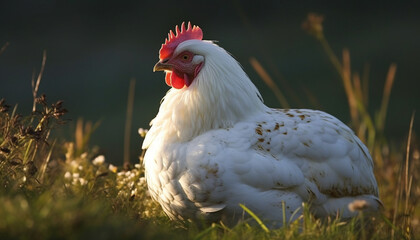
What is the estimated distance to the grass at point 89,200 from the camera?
90.9 inches

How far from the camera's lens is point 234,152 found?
3814mm

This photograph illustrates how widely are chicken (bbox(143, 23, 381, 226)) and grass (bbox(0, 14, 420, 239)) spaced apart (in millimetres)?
153

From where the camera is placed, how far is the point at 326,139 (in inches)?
163

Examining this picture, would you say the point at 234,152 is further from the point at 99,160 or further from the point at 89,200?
the point at 99,160

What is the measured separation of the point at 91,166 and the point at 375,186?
2148 millimetres

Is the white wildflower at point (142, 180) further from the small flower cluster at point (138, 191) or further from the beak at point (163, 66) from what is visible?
the beak at point (163, 66)

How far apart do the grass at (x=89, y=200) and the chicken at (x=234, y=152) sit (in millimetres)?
153

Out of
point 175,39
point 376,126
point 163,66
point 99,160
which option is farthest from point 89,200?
point 376,126

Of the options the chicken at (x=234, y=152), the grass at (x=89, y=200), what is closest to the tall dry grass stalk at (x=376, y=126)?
the grass at (x=89, y=200)

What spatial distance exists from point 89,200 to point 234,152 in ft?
2.94

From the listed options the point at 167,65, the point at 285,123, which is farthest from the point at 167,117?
the point at 285,123

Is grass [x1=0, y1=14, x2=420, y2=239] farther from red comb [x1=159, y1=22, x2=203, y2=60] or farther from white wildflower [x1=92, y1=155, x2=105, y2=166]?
red comb [x1=159, y1=22, x2=203, y2=60]

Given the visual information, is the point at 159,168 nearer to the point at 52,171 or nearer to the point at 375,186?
the point at 52,171

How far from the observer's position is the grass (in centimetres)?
231
